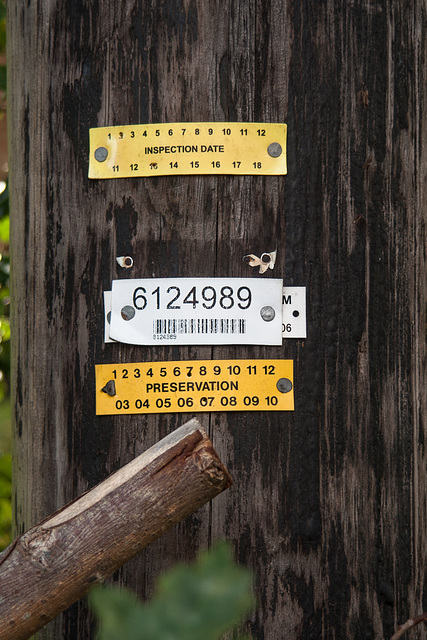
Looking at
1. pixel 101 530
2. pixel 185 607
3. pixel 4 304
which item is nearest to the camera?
pixel 185 607

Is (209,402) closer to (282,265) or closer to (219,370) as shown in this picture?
(219,370)

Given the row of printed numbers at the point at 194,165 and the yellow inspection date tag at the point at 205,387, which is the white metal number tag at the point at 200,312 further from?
the row of printed numbers at the point at 194,165

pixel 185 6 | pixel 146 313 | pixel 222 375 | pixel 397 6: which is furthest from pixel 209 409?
pixel 397 6

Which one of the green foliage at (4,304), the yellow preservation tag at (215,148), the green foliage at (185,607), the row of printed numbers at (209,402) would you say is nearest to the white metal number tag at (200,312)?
the row of printed numbers at (209,402)

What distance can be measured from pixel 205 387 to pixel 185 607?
2.75 feet

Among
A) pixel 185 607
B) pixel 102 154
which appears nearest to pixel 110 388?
pixel 102 154

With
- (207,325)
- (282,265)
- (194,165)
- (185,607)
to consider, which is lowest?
(185,607)

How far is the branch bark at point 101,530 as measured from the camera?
909 millimetres

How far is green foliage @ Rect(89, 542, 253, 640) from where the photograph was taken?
14.3 inches

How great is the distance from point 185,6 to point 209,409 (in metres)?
0.75

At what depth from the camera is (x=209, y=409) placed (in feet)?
3.95

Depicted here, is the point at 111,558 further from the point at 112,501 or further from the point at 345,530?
the point at 345,530

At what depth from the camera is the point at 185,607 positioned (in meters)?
0.37

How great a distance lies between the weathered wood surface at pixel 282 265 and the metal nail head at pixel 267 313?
0.18 ft
